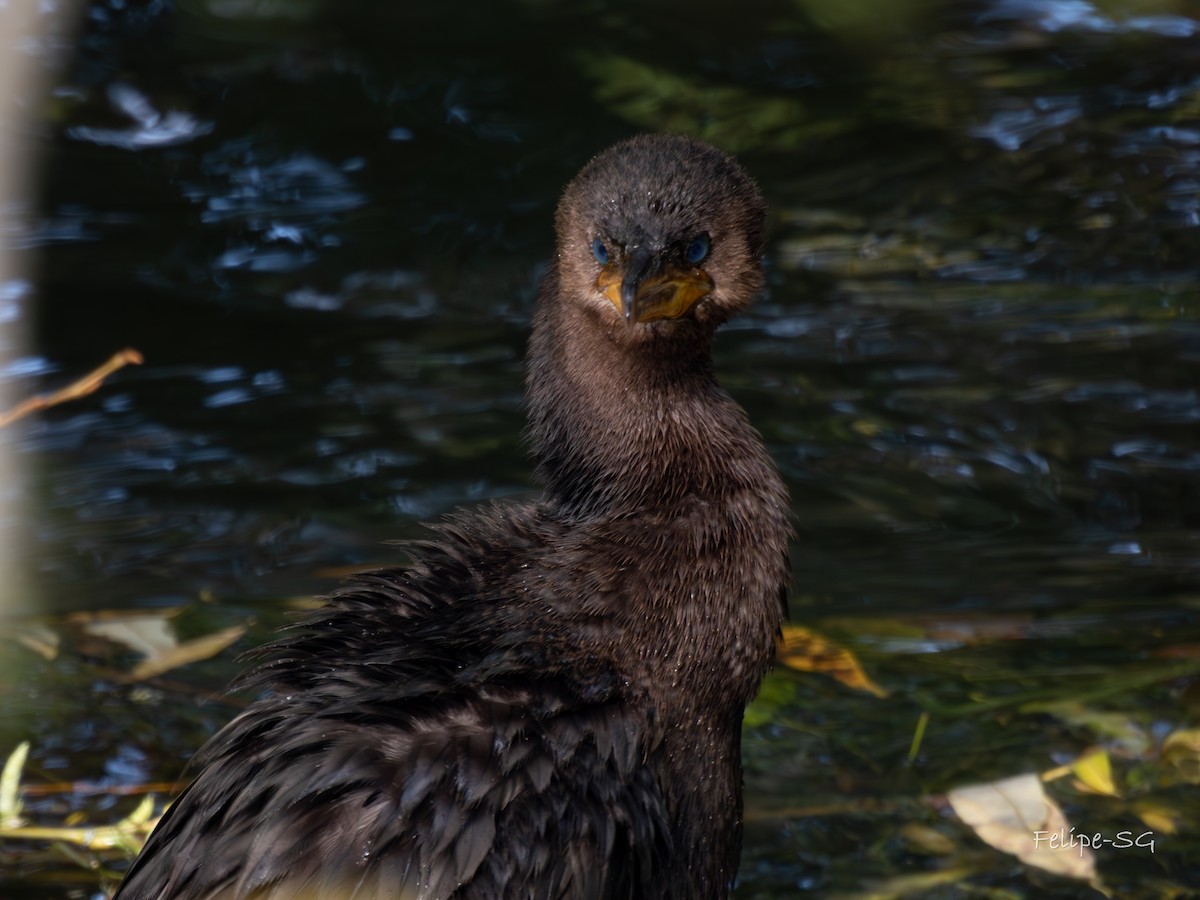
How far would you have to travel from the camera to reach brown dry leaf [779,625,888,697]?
5375 mm

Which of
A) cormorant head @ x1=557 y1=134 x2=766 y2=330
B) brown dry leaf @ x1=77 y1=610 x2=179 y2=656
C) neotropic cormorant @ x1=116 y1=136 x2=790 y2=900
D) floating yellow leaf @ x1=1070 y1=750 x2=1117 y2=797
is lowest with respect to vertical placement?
floating yellow leaf @ x1=1070 y1=750 x2=1117 y2=797

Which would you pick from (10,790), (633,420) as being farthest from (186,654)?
(633,420)

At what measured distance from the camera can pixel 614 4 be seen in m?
8.79

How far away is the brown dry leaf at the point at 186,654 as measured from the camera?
5.39m

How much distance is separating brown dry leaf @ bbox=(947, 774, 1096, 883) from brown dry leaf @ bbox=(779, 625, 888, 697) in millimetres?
547

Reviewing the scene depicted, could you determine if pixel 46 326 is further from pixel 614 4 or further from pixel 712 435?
pixel 712 435

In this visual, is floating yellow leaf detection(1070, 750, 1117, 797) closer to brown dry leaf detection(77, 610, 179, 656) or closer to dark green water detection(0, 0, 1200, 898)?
dark green water detection(0, 0, 1200, 898)

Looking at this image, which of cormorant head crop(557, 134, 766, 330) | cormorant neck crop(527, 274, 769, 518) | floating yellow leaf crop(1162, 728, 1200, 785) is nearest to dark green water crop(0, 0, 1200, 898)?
floating yellow leaf crop(1162, 728, 1200, 785)

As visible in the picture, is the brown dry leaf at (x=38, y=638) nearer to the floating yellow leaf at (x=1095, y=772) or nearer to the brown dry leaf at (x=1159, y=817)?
the floating yellow leaf at (x=1095, y=772)

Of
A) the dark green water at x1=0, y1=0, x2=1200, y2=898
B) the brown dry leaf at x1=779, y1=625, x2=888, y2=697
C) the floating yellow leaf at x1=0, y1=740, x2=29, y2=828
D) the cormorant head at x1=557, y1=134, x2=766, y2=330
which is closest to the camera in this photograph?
the cormorant head at x1=557, y1=134, x2=766, y2=330

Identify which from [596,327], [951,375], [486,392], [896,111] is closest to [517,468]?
[486,392]

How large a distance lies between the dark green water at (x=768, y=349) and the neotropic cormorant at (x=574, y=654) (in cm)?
92

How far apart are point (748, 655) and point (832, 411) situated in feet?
10.1

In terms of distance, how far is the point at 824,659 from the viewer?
5480mm
